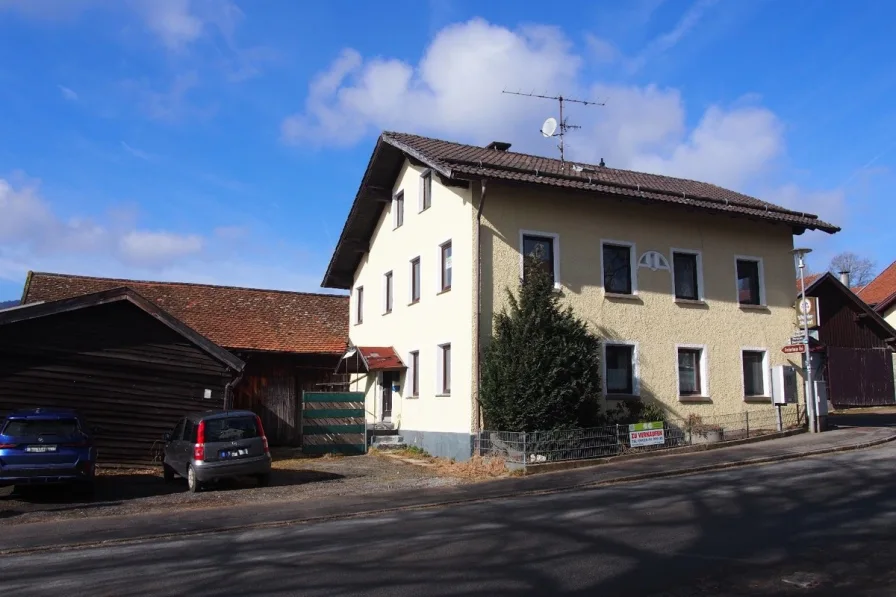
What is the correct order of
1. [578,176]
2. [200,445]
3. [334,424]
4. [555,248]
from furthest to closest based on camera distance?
1. [334,424]
2. [578,176]
3. [555,248]
4. [200,445]

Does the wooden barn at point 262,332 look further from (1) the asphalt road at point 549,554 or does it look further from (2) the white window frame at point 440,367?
(1) the asphalt road at point 549,554

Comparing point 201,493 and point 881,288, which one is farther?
point 881,288

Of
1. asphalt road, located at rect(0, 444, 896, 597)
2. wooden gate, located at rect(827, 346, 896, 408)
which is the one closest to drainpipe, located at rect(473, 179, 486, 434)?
asphalt road, located at rect(0, 444, 896, 597)

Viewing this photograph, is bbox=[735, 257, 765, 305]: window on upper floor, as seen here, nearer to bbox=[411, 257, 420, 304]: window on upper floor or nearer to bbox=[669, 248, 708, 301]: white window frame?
bbox=[669, 248, 708, 301]: white window frame

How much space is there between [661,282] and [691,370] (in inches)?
102

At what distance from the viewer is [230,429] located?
50.8 ft

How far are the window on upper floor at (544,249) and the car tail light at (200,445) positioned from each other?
28.1ft

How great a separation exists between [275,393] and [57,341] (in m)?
8.76

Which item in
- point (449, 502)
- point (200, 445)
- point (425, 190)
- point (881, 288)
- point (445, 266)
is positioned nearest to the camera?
point (449, 502)

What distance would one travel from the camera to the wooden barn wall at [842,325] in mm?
33125

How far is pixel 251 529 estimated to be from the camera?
1114 centimetres

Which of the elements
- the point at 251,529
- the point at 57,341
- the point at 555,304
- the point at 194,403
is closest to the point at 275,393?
the point at 194,403

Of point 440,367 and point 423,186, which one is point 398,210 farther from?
point 440,367

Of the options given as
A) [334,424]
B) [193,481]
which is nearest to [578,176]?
[334,424]
